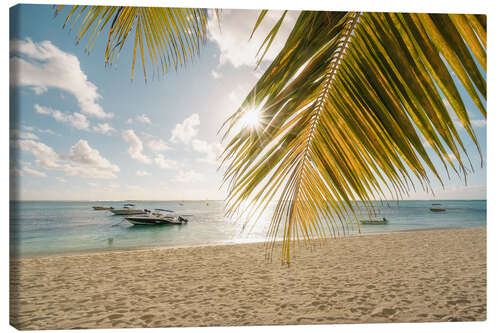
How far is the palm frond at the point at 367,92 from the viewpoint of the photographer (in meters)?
0.66

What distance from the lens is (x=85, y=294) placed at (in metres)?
2.25

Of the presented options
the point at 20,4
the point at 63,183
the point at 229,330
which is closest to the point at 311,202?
the point at 229,330

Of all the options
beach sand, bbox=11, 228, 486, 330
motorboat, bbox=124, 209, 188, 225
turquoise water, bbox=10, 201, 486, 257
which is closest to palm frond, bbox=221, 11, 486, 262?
turquoise water, bbox=10, 201, 486, 257

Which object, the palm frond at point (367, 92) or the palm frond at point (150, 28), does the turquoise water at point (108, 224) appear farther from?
the palm frond at point (150, 28)

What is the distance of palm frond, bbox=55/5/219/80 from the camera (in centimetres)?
165

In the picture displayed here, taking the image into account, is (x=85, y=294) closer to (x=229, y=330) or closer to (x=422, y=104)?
(x=229, y=330)

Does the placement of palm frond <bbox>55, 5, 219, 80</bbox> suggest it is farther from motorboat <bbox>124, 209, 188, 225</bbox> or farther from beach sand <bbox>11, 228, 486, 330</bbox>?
beach sand <bbox>11, 228, 486, 330</bbox>

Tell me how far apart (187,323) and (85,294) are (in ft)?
2.54

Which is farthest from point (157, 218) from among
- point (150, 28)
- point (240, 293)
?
point (150, 28)

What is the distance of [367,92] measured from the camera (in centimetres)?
73

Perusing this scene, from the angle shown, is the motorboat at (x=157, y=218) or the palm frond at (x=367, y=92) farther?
the motorboat at (x=157, y=218)

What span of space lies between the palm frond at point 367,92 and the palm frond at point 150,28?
0.85 meters

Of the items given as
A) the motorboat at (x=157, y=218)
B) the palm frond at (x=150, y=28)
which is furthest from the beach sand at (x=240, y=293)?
the palm frond at (x=150, y=28)
